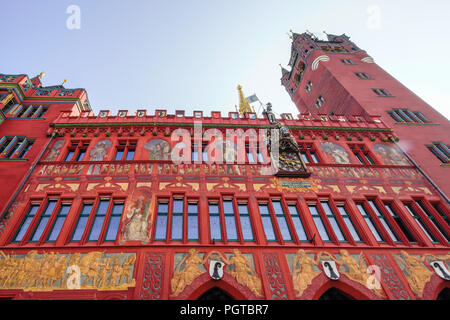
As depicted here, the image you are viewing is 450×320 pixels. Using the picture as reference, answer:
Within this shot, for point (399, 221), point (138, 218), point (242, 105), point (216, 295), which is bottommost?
point (216, 295)

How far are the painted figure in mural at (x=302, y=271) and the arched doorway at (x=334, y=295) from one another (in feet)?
3.00

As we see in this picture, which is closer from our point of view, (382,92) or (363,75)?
(382,92)

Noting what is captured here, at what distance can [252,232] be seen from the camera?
1215cm

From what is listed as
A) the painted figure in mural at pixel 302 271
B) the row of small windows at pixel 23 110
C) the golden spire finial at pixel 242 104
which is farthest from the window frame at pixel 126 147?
the golden spire finial at pixel 242 104

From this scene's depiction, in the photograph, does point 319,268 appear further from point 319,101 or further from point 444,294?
point 319,101

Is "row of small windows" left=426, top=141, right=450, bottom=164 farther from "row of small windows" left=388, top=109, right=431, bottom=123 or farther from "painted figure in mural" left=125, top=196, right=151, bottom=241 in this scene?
"painted figure in mural" left=125, top=196, right=151, bottom=241

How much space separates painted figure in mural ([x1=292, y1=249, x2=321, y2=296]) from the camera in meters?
10.1

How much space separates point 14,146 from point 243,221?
1362 centimetres

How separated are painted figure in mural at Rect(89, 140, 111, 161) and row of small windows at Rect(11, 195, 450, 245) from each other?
304 centimetres

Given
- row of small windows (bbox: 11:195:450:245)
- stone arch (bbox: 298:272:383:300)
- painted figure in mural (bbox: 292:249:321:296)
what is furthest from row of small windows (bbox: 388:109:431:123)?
painted figure in mural (bbox: 292:249:321:296)

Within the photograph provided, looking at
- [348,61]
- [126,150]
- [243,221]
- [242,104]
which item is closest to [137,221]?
[243,221]

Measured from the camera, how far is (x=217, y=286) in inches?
400

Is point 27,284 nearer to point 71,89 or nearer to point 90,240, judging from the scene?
point 90,240

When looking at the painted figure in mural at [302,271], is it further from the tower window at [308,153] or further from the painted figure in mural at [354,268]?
the tower window at [308,153]
